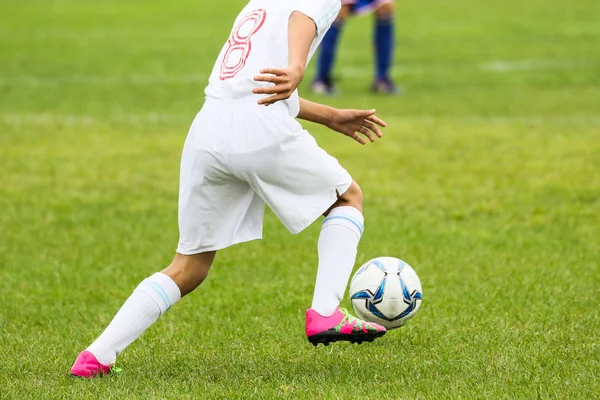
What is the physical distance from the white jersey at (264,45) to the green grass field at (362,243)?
102cm

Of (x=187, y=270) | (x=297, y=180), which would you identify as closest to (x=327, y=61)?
(x=187, y=270)

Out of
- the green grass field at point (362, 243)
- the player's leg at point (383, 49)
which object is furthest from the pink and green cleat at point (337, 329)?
the player's leg at point (383, 49)

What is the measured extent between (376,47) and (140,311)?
9.01 meters

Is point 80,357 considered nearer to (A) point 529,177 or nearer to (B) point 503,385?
(B) point 503,385

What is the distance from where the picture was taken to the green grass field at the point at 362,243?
159 inches

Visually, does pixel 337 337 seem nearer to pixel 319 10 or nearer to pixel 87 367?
pixel 87 367

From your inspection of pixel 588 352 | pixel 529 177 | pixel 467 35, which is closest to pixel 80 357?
pixel 588 352

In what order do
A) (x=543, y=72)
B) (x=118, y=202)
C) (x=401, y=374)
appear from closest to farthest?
(x=401, y=374) < (x=118, y=202) < (x=543, y=72)

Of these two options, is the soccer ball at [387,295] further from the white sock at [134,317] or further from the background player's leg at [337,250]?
the white sock at [134,317]

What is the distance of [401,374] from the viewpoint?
395 cm

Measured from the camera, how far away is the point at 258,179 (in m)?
3.87

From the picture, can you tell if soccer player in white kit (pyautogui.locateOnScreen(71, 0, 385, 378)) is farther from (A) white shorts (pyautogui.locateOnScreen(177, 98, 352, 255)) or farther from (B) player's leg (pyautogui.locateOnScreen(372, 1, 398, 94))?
(B) player's leg (pyautogui.locateOnScreen(372, 1, 398, 94))

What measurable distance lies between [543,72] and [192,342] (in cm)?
987

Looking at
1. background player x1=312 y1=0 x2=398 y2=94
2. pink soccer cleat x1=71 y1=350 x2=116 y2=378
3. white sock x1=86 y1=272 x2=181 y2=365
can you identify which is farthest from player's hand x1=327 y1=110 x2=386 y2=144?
background player x1=312 y1=0 x2=398 y2=94
